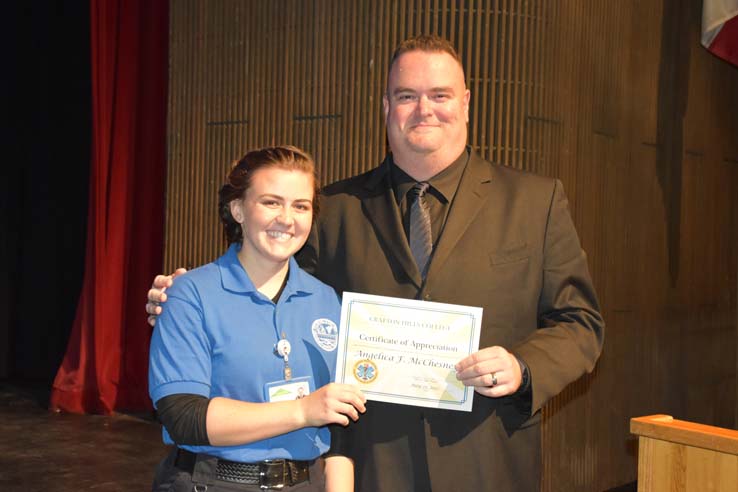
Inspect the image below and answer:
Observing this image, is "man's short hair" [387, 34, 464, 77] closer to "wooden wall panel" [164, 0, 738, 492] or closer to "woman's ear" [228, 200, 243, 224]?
"woman's ear" [228, 200, 243, 224]

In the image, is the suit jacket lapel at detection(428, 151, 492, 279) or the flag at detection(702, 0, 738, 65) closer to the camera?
the suit jacket lapel at detection(428, 151, 492, 279)

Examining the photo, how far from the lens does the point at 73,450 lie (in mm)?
5711

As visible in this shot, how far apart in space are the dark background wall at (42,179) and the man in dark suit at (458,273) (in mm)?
6902

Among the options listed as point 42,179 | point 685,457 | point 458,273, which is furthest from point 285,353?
point 42,179

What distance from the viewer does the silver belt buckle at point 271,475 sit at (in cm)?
172

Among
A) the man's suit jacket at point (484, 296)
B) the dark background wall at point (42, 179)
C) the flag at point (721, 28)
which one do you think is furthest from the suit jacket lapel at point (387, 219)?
the dark background wall at point (42, 179)

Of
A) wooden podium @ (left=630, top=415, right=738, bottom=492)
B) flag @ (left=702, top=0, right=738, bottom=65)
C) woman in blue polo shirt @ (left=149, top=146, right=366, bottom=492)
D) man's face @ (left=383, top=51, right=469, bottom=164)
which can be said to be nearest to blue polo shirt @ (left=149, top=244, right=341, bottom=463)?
Answer: woman in blue polo shirt @ (left=149, top=146, right=366, bottom=492)

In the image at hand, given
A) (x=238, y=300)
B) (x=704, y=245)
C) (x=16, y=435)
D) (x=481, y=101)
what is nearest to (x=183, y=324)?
(x=238, y=300)

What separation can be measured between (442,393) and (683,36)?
5059 millimetres

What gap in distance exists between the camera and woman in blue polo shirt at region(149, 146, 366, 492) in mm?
1635

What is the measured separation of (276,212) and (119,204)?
5665mm

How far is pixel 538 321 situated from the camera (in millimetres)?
2074

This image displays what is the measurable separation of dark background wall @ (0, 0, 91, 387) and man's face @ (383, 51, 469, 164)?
22.7 feet

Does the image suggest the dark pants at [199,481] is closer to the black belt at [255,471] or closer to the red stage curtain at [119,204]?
the black belt at [255,471]
